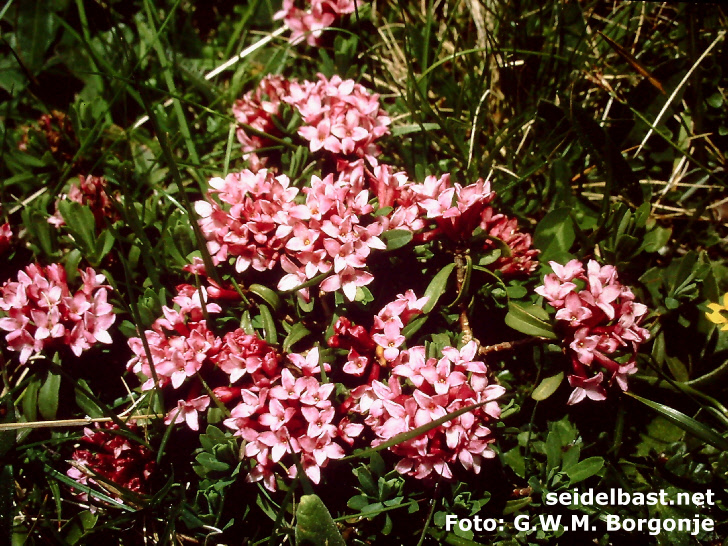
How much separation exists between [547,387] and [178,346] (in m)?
1.58

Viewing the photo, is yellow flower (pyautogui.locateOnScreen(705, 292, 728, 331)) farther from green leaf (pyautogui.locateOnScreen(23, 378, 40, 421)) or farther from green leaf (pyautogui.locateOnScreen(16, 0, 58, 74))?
green leaf (pyautogui.locateOnScreen(16, 0, 58, 74))

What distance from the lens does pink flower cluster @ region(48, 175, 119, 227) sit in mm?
2910

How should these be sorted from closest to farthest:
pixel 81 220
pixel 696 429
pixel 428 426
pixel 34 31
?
pixel 428 426, pixel 696 429, pixel 81 220, pixel 34 31

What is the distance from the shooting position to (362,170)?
259 cm

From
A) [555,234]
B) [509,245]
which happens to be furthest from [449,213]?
[555,234]

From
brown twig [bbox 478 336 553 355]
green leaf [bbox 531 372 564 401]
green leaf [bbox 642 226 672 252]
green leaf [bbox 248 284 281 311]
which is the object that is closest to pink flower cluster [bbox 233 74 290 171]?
green leaf [bbox 248 284 281 311]

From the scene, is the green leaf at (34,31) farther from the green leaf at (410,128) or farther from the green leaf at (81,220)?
the green leaf at (410,128)

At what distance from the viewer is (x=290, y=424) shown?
2160mm

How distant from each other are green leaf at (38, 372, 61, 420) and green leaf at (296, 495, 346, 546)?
1284mm

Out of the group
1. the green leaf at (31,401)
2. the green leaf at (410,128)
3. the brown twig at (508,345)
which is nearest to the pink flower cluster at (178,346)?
the green leaf at (31,401)

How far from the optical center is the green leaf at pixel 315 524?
6.85ft

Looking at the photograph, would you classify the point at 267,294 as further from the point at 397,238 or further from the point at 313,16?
the point at 313,16

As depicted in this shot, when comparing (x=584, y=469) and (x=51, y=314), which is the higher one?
(x=51, y=314)

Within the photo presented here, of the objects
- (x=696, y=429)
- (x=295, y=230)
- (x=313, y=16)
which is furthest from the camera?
(x=313, y=16)
